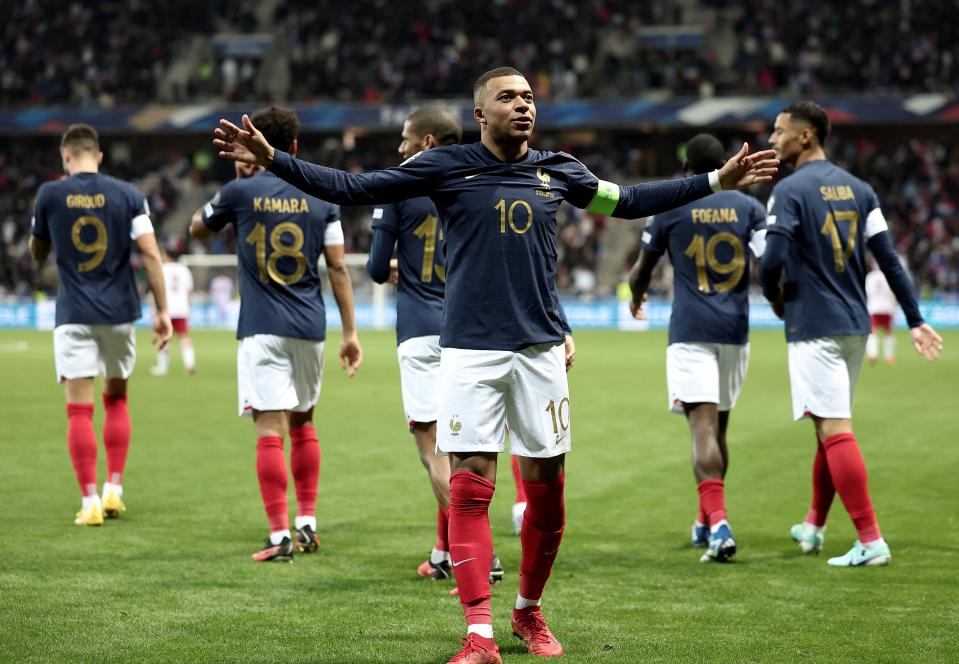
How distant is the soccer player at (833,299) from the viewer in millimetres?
6562

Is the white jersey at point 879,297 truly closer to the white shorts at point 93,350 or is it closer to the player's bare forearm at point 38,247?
the white shorts at point 93,350

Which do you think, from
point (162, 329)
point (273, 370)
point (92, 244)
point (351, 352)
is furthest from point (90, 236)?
point (351, 352)

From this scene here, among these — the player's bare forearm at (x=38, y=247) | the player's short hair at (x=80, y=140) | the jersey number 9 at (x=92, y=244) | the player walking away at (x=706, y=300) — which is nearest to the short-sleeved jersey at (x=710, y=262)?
the player walking away at (x=706, y=300)

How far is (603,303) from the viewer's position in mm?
33969

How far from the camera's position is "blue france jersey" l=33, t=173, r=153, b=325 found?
25.8 feet

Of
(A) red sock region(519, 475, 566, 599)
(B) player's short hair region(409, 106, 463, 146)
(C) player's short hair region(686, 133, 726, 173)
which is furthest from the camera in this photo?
(C) player's short hair region(686, 133, 726, 173)

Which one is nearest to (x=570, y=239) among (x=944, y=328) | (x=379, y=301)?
(x=379, y=301)

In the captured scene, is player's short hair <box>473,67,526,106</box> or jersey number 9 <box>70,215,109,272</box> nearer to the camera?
player's short hair <box>473,67,526,106</box>

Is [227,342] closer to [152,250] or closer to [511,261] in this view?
[152,250]

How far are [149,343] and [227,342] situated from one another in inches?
69.2

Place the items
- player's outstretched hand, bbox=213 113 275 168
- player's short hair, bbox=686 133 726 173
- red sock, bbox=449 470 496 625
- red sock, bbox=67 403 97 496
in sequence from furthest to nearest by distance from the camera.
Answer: red sock, bbox=67 403 97 496 < player's short hair, bbox=686 133 726 173 < red sock, bbox=449 470 496 625 < player's outstretched hand, bbox=213 113 275 168

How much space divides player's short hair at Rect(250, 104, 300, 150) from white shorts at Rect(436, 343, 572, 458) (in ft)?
7.51

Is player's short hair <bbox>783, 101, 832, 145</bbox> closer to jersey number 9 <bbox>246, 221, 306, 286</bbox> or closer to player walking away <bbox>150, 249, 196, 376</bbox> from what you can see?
jersey number 9 <bbox>246, 221, 306, 286</bbox>

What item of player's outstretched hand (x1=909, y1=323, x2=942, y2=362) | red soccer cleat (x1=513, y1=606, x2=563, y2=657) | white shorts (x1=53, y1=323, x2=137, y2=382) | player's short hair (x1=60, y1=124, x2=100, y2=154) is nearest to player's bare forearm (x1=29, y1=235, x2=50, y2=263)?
white shorts (x1=53, y1=323, x2=137, y2=382)
